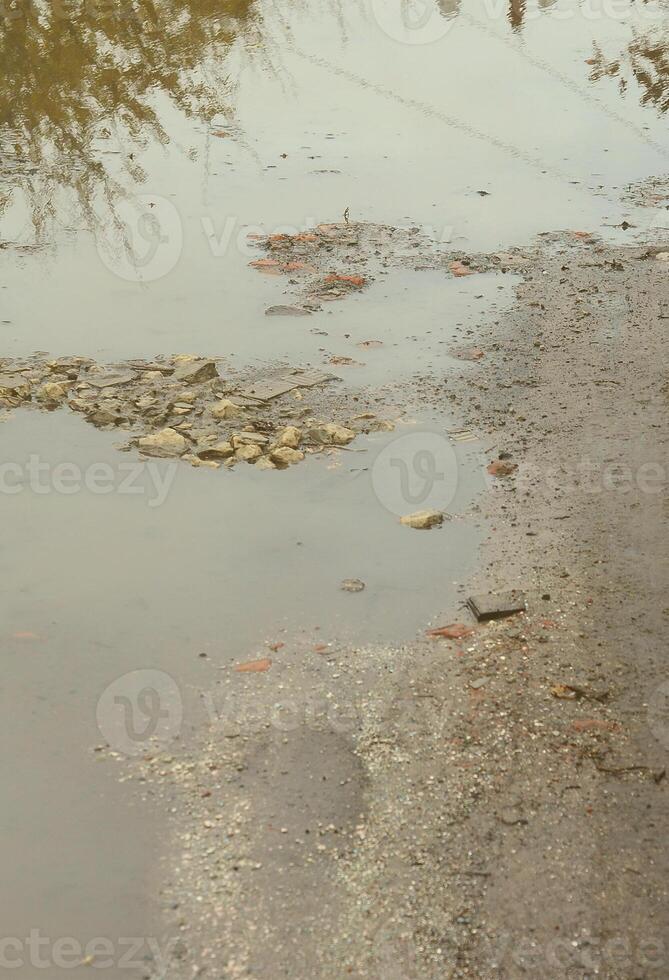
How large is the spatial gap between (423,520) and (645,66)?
758cm

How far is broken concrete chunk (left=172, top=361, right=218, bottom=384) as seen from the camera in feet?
16.9

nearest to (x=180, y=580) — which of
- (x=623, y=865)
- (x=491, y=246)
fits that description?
(x=623, y=865)

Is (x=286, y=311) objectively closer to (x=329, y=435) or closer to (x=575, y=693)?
(x=329, y=435)

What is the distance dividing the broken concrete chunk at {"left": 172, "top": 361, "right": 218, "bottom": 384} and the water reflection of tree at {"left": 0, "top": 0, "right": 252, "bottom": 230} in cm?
220

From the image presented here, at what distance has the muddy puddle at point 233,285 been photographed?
3.38m

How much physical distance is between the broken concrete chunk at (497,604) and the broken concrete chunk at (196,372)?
2.01m

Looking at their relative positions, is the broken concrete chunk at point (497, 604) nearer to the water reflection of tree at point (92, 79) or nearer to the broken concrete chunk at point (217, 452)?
the broken concrete chunk at point (217, 452)

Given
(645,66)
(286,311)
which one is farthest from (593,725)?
(645,66)

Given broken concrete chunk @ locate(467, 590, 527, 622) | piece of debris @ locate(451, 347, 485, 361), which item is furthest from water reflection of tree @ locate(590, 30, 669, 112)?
broken concrete chunk @ locate(467, 590, 527, 622)

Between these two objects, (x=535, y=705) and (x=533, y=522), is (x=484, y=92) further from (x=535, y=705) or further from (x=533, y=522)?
(x=535, y=705)

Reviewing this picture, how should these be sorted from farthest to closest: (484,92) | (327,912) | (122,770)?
(484,92)
(122,770)
(327,912)

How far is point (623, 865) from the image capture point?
8.86 ft

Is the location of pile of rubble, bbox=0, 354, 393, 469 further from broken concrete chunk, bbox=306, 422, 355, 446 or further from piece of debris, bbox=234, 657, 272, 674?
piece of debris, bbox=234, 657, 272, 674

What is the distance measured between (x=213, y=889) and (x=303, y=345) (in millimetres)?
3428
